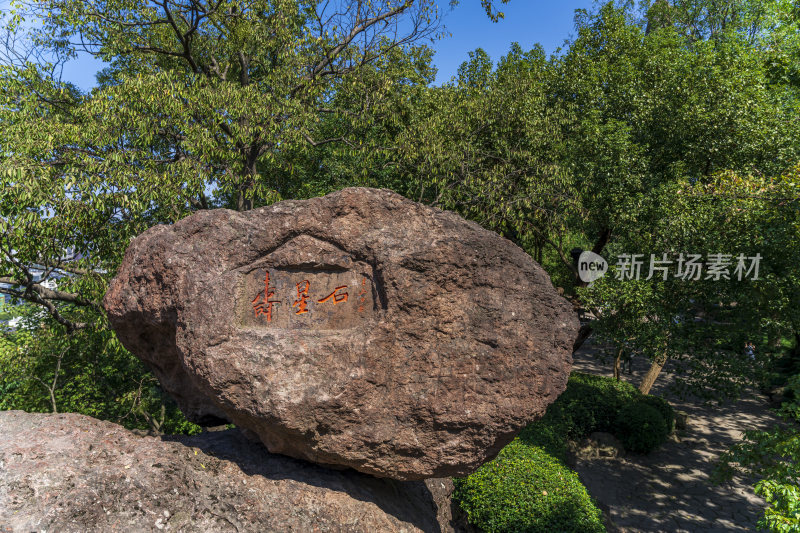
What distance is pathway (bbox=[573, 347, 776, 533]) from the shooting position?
816cm

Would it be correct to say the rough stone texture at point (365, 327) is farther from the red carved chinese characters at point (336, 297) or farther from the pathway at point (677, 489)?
the pathway at point (677, 489)

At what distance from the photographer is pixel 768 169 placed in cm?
897

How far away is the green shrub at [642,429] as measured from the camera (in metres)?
10.2

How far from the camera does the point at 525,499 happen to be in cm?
662

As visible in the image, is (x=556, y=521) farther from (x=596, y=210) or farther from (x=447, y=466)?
(x=596, y=210)

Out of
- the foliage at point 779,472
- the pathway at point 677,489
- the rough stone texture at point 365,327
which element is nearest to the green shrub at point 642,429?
the pathway at point 677,489

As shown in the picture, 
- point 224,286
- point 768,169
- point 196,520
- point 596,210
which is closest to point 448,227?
point 224,286

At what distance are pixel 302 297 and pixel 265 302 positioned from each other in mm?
341

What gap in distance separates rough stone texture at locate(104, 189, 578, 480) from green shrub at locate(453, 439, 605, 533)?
7.69 ft

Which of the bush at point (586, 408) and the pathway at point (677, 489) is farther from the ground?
the bush at point (586, 408)

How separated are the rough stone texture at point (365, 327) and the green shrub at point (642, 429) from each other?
7.03 meters

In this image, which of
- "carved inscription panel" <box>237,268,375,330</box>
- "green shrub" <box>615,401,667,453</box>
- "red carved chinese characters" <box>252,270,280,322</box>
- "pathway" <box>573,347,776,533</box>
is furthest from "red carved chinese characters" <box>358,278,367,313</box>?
"green shrub" <box>615,401,667,453</box>

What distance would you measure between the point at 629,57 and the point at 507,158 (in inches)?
186

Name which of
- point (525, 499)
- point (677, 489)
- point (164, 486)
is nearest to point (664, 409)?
point (677, 489)
